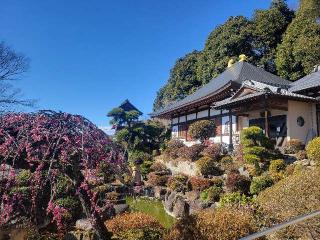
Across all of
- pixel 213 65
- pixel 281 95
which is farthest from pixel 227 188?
pixel 213 65

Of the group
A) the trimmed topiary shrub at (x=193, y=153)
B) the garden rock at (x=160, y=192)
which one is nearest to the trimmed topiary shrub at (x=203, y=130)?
the trimmed topiary shrub at (x=193, y=153)

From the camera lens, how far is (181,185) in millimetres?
17906

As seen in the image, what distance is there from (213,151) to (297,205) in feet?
44.5

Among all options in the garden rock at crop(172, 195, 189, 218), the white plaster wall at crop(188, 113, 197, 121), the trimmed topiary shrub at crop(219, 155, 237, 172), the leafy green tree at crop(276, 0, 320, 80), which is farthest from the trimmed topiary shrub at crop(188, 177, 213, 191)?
the leafy green tree at crop(276, 0, 320, 80)

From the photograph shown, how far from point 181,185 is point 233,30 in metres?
22.8

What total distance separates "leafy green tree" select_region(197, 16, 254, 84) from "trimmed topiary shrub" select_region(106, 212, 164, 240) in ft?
94.4

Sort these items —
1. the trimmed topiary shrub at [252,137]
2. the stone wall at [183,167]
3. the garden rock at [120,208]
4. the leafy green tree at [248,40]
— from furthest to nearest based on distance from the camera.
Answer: the leafy green tree at [248,40]
the stone wall at [183,167]
the trimmed topiary shrub at [252,137]
the garden rock at [120,208]

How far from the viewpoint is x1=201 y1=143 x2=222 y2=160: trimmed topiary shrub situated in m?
19.7

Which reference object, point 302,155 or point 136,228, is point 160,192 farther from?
point 136,228

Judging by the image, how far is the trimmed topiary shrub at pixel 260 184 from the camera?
1347cm

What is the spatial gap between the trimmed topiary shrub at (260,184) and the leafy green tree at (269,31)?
2208cm

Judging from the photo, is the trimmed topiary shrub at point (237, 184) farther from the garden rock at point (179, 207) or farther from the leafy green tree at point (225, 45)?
the leafy green tree at point (225, 45)

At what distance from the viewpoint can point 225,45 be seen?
35.6 metres

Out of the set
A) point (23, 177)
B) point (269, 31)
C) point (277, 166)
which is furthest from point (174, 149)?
point (23, 177)
